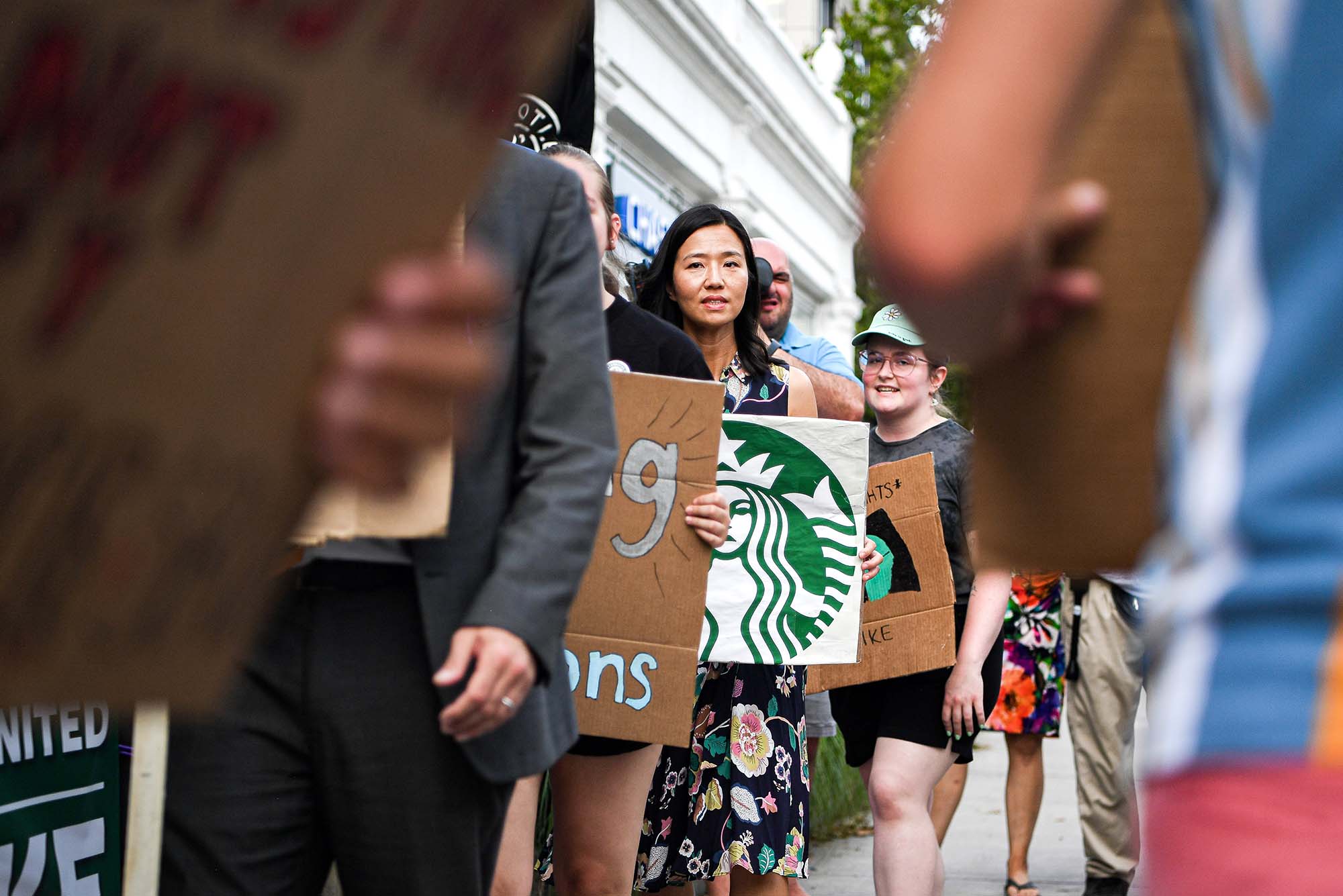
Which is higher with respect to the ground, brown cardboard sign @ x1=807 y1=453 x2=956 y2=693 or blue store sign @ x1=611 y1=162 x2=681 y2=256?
blue store sign @ x1=611 y1=162 x2=681 y2=256

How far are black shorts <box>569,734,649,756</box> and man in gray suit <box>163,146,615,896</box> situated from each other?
4.08 feet

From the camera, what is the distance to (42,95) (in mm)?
896

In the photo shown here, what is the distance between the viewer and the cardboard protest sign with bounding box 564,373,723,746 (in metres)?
3.47

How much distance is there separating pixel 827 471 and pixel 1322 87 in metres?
3.30

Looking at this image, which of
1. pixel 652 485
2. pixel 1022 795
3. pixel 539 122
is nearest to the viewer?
pixel 652 485

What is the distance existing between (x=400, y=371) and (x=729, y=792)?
3.43m

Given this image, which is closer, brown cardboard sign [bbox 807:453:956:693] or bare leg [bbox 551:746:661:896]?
bare leg [bbox 551:746:661:896]

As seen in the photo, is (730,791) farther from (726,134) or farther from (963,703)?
(726,134)

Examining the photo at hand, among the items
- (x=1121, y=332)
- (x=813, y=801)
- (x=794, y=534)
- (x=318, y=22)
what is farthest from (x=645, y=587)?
(x=813, y=801)

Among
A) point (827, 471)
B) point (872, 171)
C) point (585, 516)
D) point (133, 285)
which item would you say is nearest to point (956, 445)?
point (827, 471)

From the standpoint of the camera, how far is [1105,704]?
21.3 ft

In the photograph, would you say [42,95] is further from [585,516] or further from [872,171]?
[585,516]

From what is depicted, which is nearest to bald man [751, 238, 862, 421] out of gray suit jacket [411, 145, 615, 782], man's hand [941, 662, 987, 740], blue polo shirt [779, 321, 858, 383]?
blue polo shirt [779, 321, 858, 383]

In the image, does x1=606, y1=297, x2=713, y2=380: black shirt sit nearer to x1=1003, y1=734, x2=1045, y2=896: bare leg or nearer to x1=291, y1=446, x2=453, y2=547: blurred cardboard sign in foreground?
x1=291, y1=446, x2=453, y2=547: blurred cardboard sign in foreground
